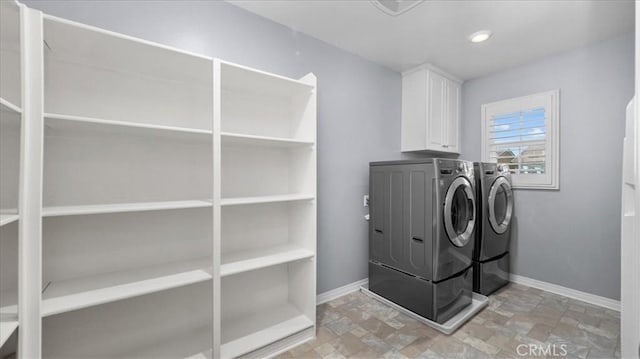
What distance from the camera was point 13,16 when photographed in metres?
0.97

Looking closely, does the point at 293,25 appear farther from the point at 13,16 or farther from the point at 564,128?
the point at 564,128

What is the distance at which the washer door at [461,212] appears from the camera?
199 centimetres

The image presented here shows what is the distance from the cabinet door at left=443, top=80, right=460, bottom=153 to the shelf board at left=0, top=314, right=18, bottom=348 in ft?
11.1

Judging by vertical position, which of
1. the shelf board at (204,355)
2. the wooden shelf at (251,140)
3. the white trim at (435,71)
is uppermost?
the white trim at (435,71)

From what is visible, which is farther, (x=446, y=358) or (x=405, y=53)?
(x=405, y=53)

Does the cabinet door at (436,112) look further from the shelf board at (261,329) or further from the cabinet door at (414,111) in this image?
the shelf board at (261,329)

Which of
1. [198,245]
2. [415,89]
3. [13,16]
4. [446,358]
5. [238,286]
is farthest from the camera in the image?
[415,89]

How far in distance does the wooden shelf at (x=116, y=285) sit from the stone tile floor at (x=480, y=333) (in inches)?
31.2

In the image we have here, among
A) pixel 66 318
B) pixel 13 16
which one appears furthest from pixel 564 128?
pixel 66 318

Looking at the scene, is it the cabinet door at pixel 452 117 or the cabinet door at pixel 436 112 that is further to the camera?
the cabinet door at pixel 452 117

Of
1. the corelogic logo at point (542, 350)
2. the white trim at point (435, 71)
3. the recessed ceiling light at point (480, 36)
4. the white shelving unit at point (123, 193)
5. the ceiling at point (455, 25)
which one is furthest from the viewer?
the white trim at point (435, 71)

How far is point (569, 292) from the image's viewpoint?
7.75 feet

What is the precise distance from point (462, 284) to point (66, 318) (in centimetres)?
263

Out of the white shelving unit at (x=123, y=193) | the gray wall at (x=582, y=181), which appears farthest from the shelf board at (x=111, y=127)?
the gray wall at (x=582, y=181)
